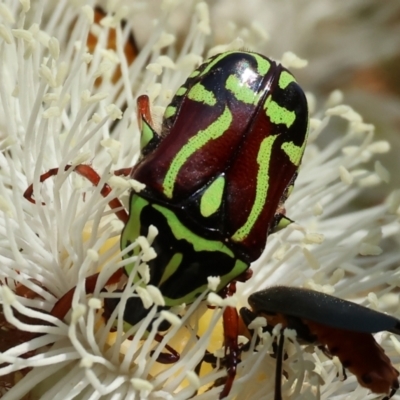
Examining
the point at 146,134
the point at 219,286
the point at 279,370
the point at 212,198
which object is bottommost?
the point at 279,370

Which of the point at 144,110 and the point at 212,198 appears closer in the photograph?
the point at 212,198

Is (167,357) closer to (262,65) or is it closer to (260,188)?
(260,188)

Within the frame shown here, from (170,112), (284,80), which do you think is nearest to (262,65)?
(284,80)

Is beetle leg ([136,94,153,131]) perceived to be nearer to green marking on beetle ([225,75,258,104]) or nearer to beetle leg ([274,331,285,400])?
green marking on beetle ([225,75,258,104])

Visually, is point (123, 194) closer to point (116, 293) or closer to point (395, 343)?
point (116, 293)

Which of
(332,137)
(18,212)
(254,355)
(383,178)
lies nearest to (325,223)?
(383,178)

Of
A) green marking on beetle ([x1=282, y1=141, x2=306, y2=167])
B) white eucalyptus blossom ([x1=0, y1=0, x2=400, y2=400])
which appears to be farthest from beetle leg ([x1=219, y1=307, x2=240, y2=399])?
green marking on beetle ([x1=282, y1=141, x2=306, y2=167])
